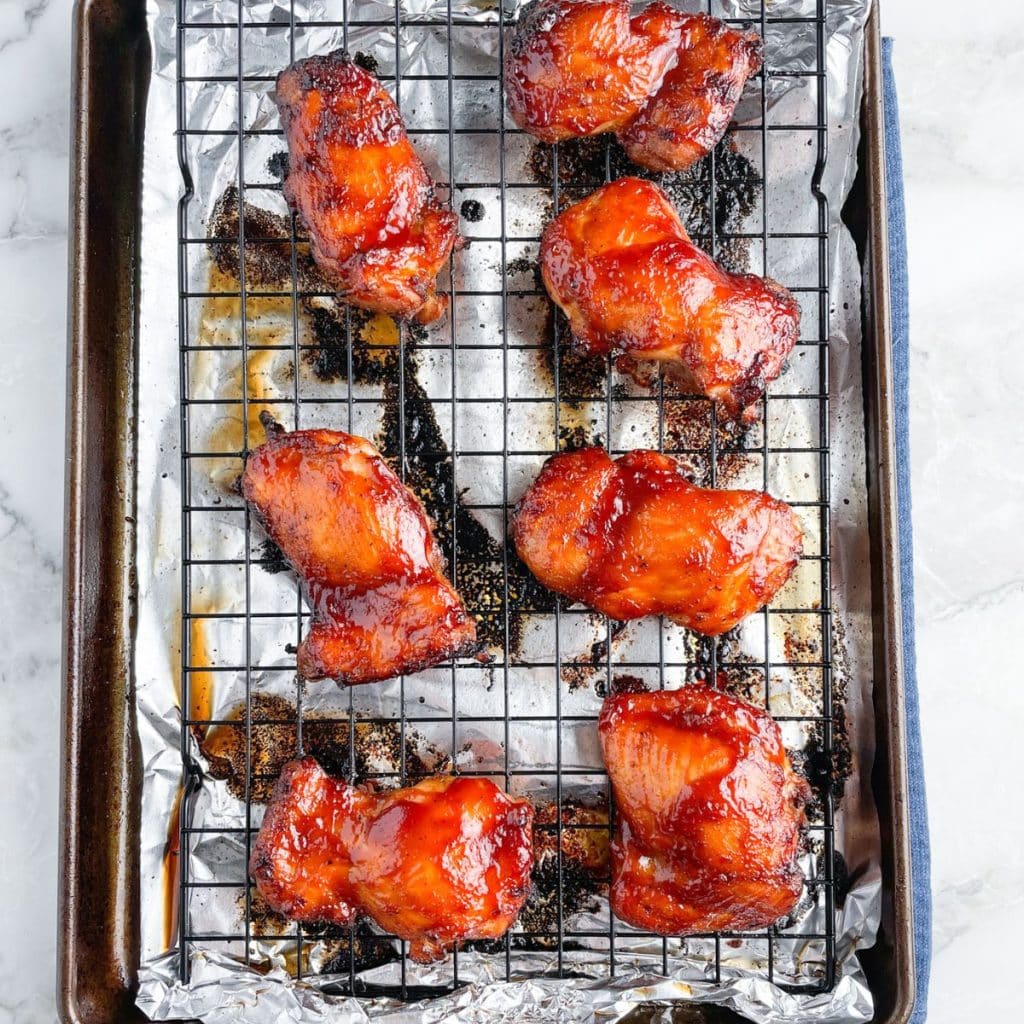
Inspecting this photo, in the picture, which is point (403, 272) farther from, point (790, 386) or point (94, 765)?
point (94, 765)

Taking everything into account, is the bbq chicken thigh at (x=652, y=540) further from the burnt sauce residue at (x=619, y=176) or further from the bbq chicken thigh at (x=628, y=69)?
the bbq chicken thigh at (x=628, y=69)

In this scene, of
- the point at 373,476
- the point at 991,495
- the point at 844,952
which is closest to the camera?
the point at 373,476

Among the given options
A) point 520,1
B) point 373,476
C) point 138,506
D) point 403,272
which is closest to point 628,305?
point 403,272

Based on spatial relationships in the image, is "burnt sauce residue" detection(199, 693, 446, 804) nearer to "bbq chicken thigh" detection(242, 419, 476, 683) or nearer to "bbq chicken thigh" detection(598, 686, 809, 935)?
"bbq chicken thigh" detection(242, 419, 476, 683)

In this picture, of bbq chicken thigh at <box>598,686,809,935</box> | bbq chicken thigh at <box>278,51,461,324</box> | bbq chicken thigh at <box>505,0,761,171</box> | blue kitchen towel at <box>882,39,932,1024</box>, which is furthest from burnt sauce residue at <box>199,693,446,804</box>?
bbq chicken thigh at <box>505,0,761,171</box>

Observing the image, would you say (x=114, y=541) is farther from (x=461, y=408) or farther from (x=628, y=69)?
(x=628, y=69)

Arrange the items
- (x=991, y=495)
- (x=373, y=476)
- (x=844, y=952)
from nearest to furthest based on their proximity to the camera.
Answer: (x=373, y=476) → (x=844, y=952) → (x=991, y=495)

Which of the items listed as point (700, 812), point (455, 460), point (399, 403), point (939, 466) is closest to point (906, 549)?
point (939, 466)
